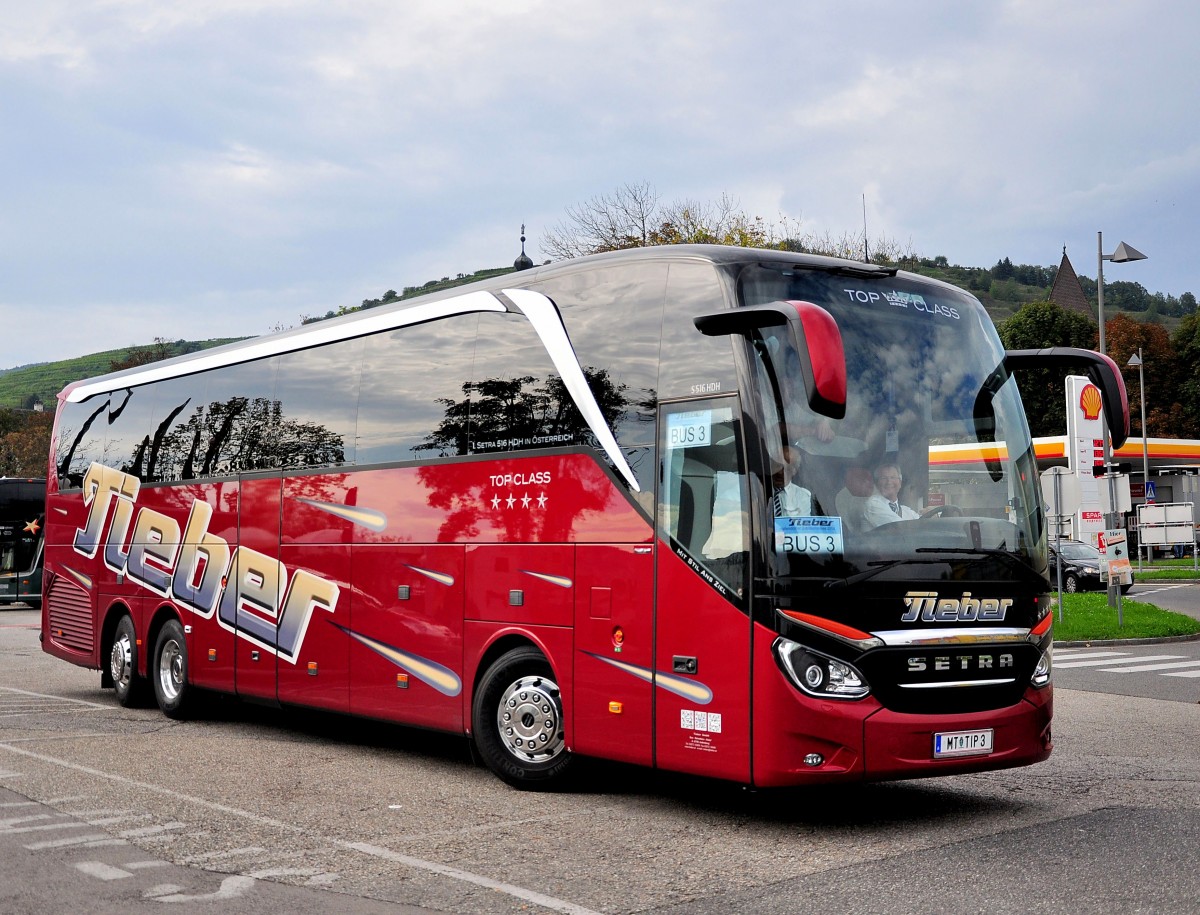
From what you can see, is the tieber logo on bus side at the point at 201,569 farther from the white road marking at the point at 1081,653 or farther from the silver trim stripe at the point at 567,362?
the white road marking at the point at 1081,653

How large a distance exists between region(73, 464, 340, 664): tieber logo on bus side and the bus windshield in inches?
198

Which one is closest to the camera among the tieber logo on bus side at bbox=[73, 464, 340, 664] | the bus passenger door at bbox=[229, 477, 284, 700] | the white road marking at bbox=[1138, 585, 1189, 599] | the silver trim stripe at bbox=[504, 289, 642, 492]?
the silver trim stripe at bbox=[504, 289, 642, 492]

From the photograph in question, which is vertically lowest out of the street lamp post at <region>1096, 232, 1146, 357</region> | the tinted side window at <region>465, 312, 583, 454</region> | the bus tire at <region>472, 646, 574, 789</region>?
the bus tire at <region>472, 646, 574, 789</region>

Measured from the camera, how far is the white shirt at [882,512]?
7.64 m

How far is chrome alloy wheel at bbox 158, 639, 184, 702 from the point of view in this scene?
542 inches

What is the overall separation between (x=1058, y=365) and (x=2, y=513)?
1382 inches

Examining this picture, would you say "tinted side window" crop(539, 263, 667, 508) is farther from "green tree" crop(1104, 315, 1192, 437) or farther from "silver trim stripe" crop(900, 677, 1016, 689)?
"green tree" crop(1104, 315, 1192, 437)

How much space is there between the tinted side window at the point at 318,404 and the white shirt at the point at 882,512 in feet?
16.5

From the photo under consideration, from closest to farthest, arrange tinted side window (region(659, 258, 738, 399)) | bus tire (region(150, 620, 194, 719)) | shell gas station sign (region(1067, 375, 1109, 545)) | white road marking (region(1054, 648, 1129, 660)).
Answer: tinted side window (region(659, 258, 738, 399)) → bus tire (region(150, 620, 194, 719)) → white road marking (region(1054, 648, 1129, 660)) → shell gas station sign (region(1067, 375, 1109, 545))

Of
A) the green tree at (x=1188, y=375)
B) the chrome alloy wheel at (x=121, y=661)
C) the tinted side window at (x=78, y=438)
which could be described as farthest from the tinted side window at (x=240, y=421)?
the green tree at (x=1188, y=375)

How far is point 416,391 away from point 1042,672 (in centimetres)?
507

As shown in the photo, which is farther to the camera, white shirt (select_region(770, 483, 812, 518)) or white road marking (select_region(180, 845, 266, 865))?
white shirt (select_region(770, 483, 812, 518))

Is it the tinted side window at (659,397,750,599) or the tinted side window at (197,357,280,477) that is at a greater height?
the tinted side window at (197,357,280,477)

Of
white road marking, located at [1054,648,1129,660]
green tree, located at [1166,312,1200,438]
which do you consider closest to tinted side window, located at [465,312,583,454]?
white road marking, located at [1054,648,1129,660]
